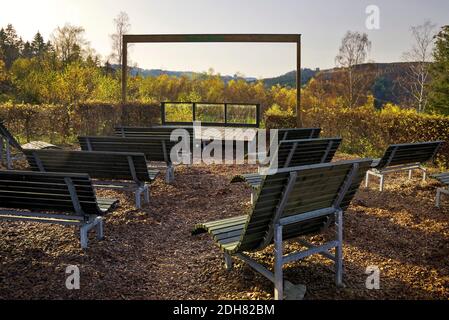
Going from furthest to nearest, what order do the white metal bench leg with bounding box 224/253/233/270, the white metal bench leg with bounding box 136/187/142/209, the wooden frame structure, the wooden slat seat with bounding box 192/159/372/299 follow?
the wooden frame structure
the white metal bench leg with bounding box 136/187/142/209
the white metal bench leg with bounding box 224/253/233/270
the wooden slat seat with bounding box 192/159/372/299

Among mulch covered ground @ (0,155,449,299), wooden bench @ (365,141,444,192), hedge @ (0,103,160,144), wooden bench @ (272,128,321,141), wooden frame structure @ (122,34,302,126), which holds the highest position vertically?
wooden frame structure @ (122,34,302,126)

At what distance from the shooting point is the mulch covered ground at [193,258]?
368 cm

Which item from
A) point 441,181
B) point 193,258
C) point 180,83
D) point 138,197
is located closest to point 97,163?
point 138,197

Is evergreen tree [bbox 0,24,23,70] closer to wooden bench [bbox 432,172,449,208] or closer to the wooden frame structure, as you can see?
the wooden frame structure

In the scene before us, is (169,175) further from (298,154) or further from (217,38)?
(217,38)

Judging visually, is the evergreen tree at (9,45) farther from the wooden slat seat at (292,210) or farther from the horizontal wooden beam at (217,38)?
the wooden slat seat at (292,210)

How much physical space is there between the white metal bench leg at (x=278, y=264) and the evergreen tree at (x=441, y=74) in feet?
120

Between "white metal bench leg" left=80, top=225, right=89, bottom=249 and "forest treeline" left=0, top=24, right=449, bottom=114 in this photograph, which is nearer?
"white metal bench leg" left=80, top=225, right=89, bottom=249

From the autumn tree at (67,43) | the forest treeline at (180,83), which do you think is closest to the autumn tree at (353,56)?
the forest treeline at (180,83)

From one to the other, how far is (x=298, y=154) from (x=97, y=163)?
9.56 ft

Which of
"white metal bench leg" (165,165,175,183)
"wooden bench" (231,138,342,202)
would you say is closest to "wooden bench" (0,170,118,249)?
"wooden bench" (231,138,342,202)

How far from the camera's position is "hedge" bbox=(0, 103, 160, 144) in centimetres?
1220

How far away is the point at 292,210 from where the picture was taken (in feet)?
11.1

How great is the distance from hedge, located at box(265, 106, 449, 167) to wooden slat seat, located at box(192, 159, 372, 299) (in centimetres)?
706
